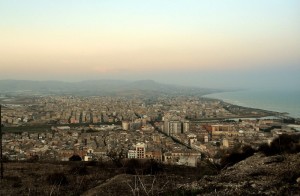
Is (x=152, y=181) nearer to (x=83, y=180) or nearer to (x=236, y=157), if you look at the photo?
(x=83, y=180)

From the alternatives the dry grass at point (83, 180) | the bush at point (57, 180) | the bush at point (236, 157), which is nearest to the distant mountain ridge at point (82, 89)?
the dry grass at point (83, 180)

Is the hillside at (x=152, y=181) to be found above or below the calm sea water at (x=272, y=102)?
above

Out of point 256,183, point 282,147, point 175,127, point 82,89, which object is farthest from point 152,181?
point 82,89

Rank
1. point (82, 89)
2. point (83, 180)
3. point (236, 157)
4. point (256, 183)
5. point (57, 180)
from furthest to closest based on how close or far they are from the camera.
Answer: point (82, 89), point (236, 157), point (83, 180), point (57, 180), point (256, 183)

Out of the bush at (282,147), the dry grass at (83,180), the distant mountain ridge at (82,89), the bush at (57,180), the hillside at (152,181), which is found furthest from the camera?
the distant mountain ridge at (82,89)

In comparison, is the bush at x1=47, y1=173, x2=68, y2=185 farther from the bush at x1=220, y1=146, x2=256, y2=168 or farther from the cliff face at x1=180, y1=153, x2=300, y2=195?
the bush at x1=220, y1=146, x2=256, y2=168

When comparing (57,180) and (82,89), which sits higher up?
(57,180)

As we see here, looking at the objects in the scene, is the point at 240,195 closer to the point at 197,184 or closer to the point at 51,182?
the point at 197,184

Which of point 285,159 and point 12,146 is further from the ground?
point 285,159

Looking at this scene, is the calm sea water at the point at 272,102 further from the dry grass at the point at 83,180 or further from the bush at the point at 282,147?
the dry grass at the point at 83,180

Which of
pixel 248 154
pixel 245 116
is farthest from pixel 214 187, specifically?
pixel 245 116

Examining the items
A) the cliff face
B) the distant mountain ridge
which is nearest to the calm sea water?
the distant mountain ridge
